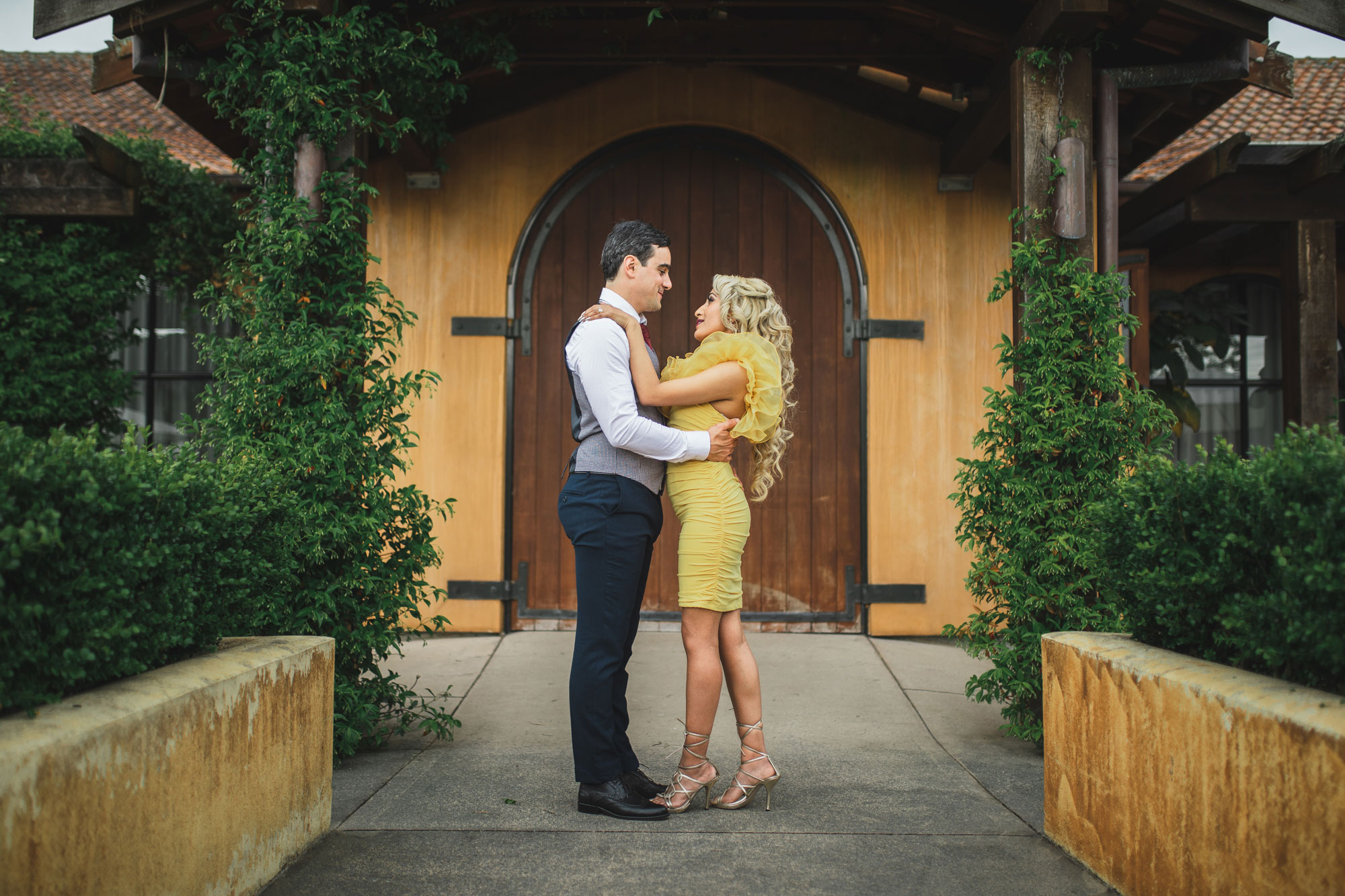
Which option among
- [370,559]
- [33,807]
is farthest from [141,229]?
[33,807]

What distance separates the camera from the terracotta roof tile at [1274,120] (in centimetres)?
766

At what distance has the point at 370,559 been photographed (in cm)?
356

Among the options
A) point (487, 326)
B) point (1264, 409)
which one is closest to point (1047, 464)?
point (487, 326)

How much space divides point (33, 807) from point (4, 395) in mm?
5023

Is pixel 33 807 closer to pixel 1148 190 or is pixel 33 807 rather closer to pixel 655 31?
pixel 655 31

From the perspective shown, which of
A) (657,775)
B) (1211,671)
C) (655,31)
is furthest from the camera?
(655,31)

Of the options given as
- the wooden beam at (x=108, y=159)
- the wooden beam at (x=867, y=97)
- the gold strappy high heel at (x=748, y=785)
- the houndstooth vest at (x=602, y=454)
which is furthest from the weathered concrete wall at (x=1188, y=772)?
the wooden beam at (x=108, y=159)

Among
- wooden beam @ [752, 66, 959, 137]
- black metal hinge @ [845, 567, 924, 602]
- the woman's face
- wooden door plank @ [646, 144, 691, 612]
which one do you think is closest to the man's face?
the woman's face

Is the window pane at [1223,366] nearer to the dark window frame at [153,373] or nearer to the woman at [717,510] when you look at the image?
the woman at [717,510]

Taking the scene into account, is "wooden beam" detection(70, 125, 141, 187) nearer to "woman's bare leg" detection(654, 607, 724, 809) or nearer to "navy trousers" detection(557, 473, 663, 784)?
"navy trousers" detection(557, 473, 663, 784)

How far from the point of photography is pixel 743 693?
2975mm

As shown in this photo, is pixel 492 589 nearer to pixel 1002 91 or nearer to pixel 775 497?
pixel 775 497

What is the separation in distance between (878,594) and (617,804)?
9.95 ft

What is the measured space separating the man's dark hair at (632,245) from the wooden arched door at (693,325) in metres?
2.55
